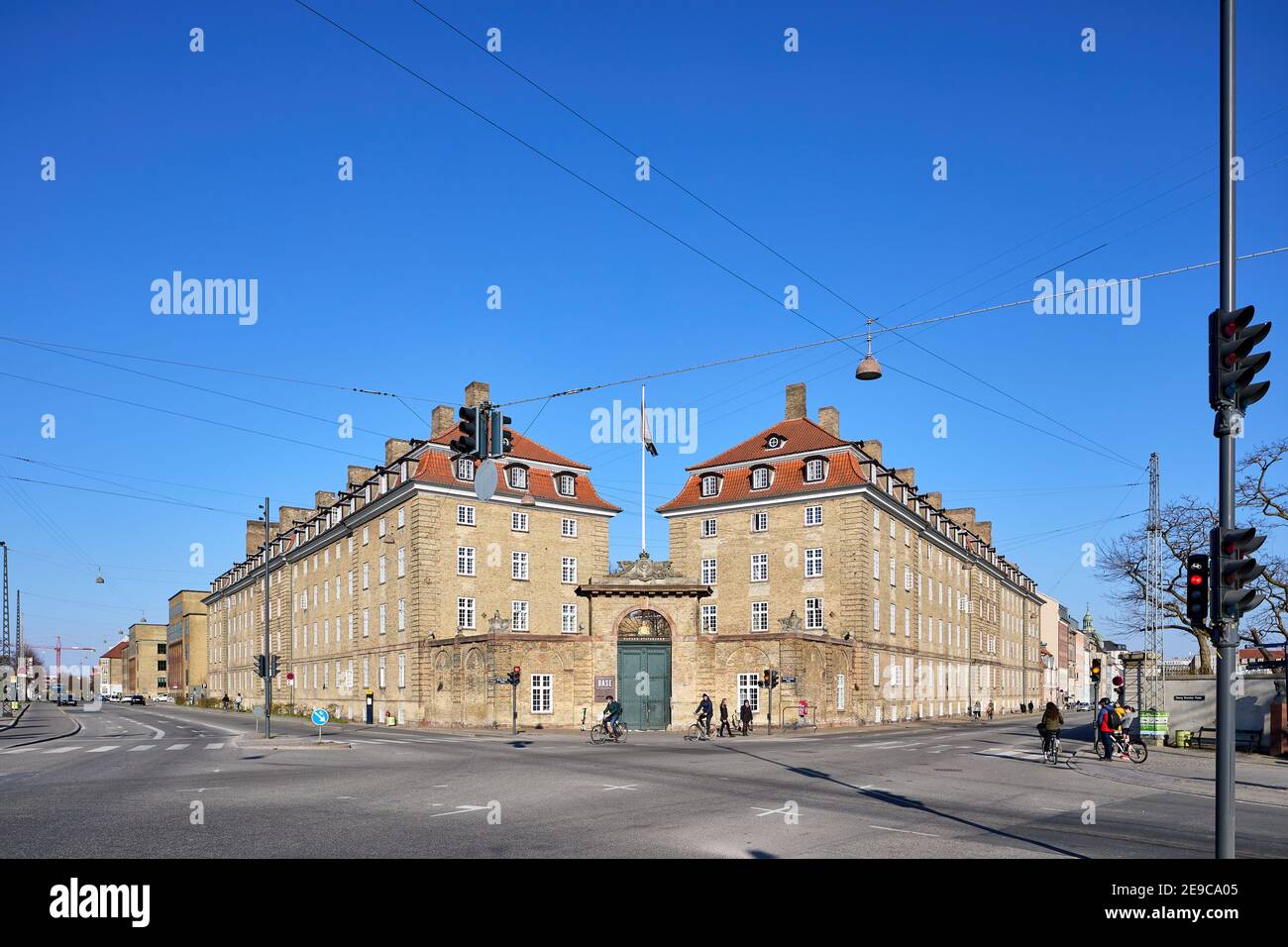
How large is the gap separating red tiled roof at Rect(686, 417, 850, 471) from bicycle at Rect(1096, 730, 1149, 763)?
26652 millimetres

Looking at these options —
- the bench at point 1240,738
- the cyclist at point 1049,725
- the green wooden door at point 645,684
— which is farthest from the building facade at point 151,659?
the cyclist at point 1049,725

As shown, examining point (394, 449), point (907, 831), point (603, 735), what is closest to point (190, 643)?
point (394, 449)

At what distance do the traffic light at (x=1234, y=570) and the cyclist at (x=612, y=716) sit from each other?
89.4ft

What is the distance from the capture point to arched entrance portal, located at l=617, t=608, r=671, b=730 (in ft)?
A: 150

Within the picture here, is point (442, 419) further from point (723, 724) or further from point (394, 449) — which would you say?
point (723, 724)

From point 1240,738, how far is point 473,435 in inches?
1349

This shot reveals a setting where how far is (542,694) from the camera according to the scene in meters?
46.3

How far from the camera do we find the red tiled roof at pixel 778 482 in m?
55.3

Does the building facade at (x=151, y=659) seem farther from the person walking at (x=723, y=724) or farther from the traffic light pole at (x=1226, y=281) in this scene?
the traffic light pole at (x=1226, y=281)

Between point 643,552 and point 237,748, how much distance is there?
786 inches

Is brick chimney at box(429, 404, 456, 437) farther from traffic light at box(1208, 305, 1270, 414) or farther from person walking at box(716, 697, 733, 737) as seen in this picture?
traffic light at box(1208, 305, 1270, 414)

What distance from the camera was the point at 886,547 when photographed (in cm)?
5991

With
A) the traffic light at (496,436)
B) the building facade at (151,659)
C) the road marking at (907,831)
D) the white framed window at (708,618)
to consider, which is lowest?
the building facade at (151,659)

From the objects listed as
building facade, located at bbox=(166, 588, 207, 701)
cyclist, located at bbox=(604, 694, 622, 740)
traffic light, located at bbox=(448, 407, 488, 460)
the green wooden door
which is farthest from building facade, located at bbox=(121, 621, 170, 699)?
traffic light, located at bbox=(448, 407, 488, 460)
